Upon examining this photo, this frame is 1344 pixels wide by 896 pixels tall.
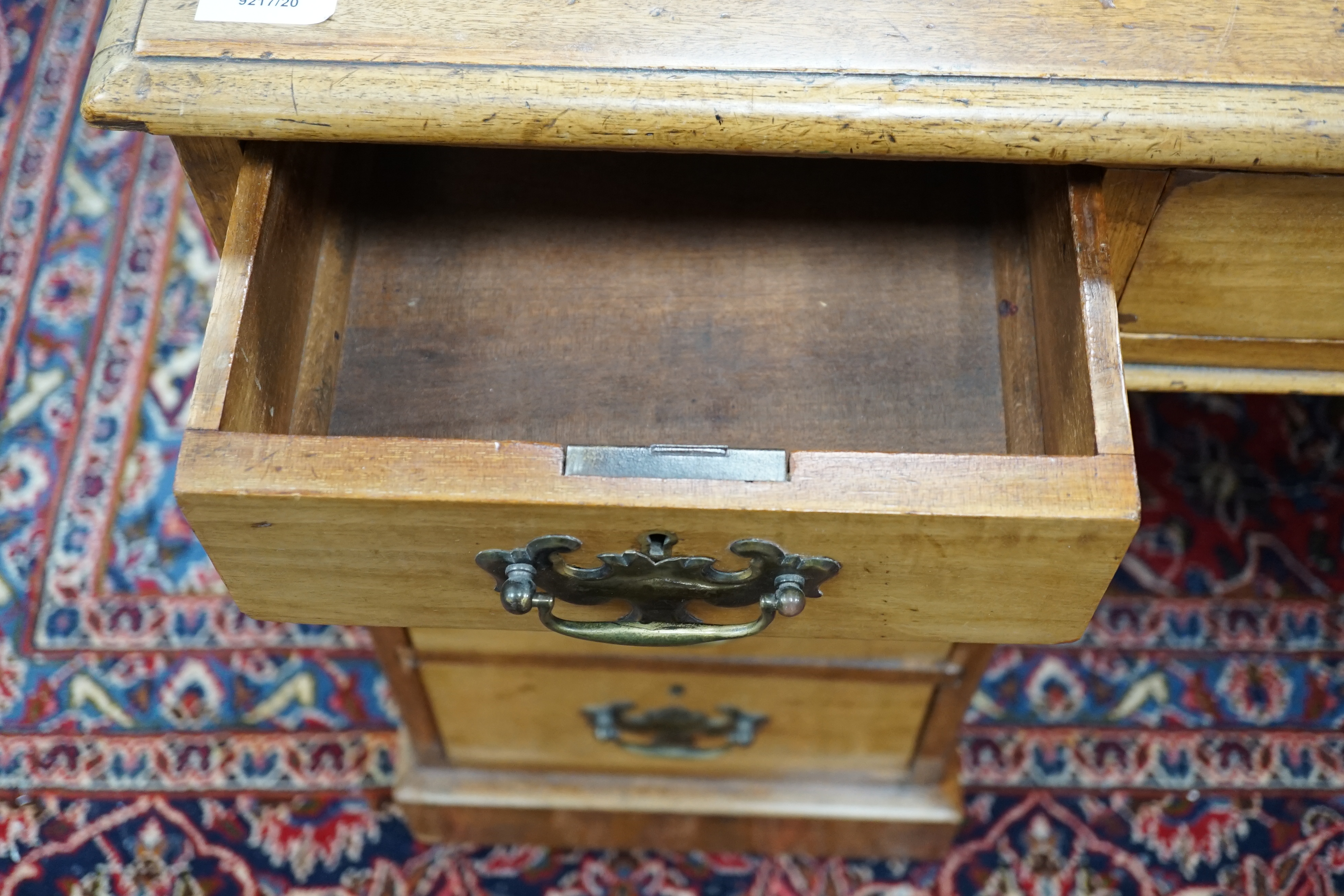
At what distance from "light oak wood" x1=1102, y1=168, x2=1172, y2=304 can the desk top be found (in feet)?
0.14

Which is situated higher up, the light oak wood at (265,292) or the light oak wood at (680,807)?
the light oak wood at (265,292)

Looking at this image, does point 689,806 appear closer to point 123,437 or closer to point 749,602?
point 749,602

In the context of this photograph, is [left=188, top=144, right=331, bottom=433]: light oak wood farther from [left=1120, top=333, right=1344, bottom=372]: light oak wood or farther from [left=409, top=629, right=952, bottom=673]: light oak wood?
[left=1120, top=333, right=1344, bottom=372]: light oak wood

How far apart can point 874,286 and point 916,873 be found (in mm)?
524

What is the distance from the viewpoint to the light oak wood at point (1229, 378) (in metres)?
0.78

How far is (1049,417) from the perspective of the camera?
2.27 feet

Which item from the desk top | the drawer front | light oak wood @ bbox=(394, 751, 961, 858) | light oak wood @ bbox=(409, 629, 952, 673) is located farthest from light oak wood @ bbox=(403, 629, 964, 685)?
the desk top

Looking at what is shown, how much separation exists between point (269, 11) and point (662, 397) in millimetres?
304

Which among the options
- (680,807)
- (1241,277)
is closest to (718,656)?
(680,807)

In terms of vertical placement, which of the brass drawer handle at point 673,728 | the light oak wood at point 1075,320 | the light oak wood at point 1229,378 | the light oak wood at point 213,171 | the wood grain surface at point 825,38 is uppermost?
the wood grain surface at point 825,38

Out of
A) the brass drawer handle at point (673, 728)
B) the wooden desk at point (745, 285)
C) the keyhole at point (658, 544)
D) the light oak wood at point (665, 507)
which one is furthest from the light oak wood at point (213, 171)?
the brass drawer handle at point (673, 728)

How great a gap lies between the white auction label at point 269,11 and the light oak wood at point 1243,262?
1.50ft

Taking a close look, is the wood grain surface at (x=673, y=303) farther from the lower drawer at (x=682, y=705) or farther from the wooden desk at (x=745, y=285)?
the lower drawer at (x=682, y=705)

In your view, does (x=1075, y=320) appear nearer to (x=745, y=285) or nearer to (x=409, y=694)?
(x=745, y=285)
